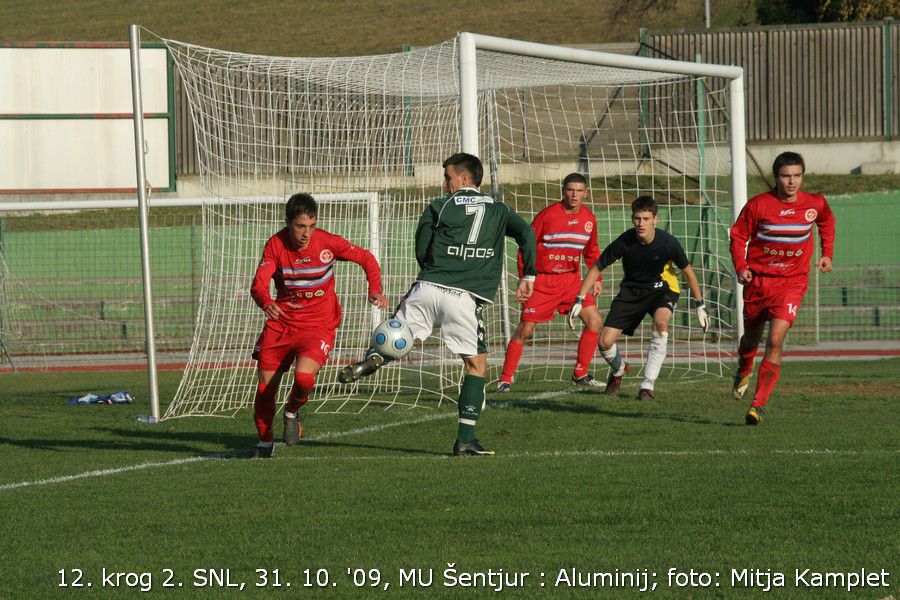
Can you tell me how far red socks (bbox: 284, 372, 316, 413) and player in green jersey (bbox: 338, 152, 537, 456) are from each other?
86cm

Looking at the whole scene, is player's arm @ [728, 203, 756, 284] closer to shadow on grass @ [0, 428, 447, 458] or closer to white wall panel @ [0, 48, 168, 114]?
shadow on grass @ [0, 428, 447, 458]

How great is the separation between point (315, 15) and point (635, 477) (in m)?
55.2

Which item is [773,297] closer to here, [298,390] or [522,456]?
[522,456]

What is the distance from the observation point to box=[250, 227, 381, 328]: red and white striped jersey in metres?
8.48

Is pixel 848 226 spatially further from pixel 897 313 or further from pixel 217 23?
pixel 217 23

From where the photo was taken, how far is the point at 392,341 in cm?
764

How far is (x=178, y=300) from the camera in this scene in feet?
67.4

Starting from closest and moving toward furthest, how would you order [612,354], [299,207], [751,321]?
[299,207] < [751,321] < [612,354]

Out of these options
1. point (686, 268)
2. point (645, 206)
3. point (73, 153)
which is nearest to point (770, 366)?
point (686, 268)

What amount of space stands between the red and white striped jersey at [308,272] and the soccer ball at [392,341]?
0.79 m

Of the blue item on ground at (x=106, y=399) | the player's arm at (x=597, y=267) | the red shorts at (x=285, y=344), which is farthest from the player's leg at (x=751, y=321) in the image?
the blue item on ground at (x=106, y=399)

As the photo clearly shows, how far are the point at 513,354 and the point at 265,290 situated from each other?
432 centimetres

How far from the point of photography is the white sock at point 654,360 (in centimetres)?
1152

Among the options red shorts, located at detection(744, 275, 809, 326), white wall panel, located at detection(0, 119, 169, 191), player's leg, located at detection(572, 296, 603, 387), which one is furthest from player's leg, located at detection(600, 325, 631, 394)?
white wall panel, located at detection(0, 119, 169, 191)
